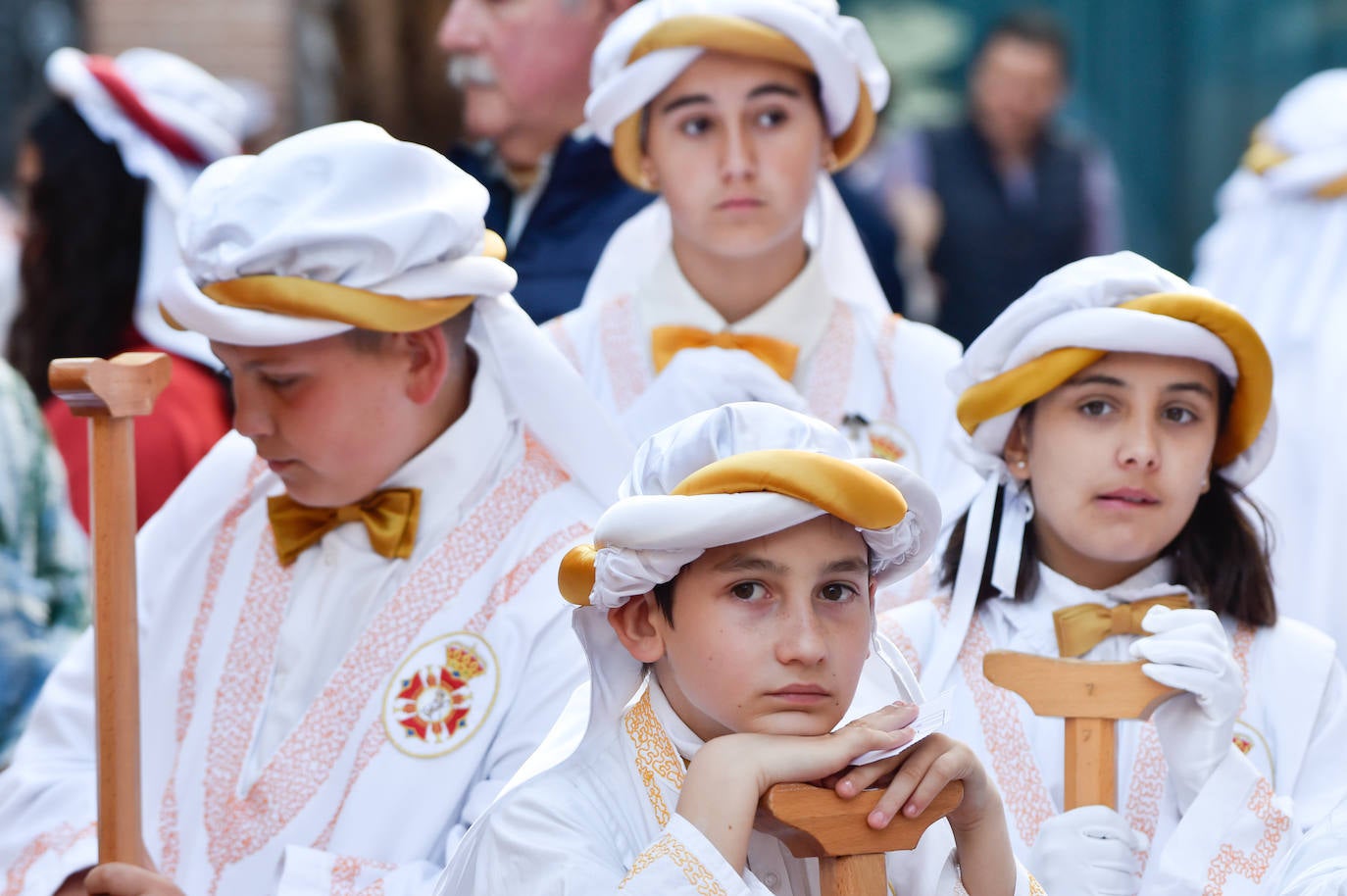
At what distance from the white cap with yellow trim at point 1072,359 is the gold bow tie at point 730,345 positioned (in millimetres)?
744

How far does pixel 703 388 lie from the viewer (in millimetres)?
4062

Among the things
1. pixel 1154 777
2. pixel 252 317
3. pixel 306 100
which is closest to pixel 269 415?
pixel 252 317

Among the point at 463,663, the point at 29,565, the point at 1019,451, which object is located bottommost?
the point at 29,565

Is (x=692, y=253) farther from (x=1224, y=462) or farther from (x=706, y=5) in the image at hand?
(x=1224, y=462)

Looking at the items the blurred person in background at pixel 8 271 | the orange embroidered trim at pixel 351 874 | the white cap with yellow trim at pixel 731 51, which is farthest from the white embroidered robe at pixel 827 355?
the blurred person in background at pixel 8 271

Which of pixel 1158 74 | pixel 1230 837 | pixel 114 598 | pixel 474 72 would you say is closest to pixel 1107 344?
pixel 1230 837

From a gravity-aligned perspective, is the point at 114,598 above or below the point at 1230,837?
above

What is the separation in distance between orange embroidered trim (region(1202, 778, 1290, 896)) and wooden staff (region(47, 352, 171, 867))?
1697 millimetres

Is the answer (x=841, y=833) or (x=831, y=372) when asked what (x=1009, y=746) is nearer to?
(x=841, y=833)

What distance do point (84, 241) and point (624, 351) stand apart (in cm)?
159

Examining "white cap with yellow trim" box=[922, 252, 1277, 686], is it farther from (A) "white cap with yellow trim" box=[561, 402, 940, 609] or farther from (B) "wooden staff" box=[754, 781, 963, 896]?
(B) "wooden staff" box=[754, 781, 963, 896]

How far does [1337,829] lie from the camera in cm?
286

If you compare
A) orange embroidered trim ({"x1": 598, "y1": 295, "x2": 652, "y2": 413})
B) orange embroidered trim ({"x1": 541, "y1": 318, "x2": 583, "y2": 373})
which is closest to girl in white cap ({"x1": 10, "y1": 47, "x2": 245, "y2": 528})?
orange embroidered trim ({"x1": 541, "y1": 318, "x2": 583, "y2": 373})

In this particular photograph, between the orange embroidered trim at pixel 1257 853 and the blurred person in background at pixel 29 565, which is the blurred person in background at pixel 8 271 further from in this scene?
the orange embroidered trim at pixel 1257 853
